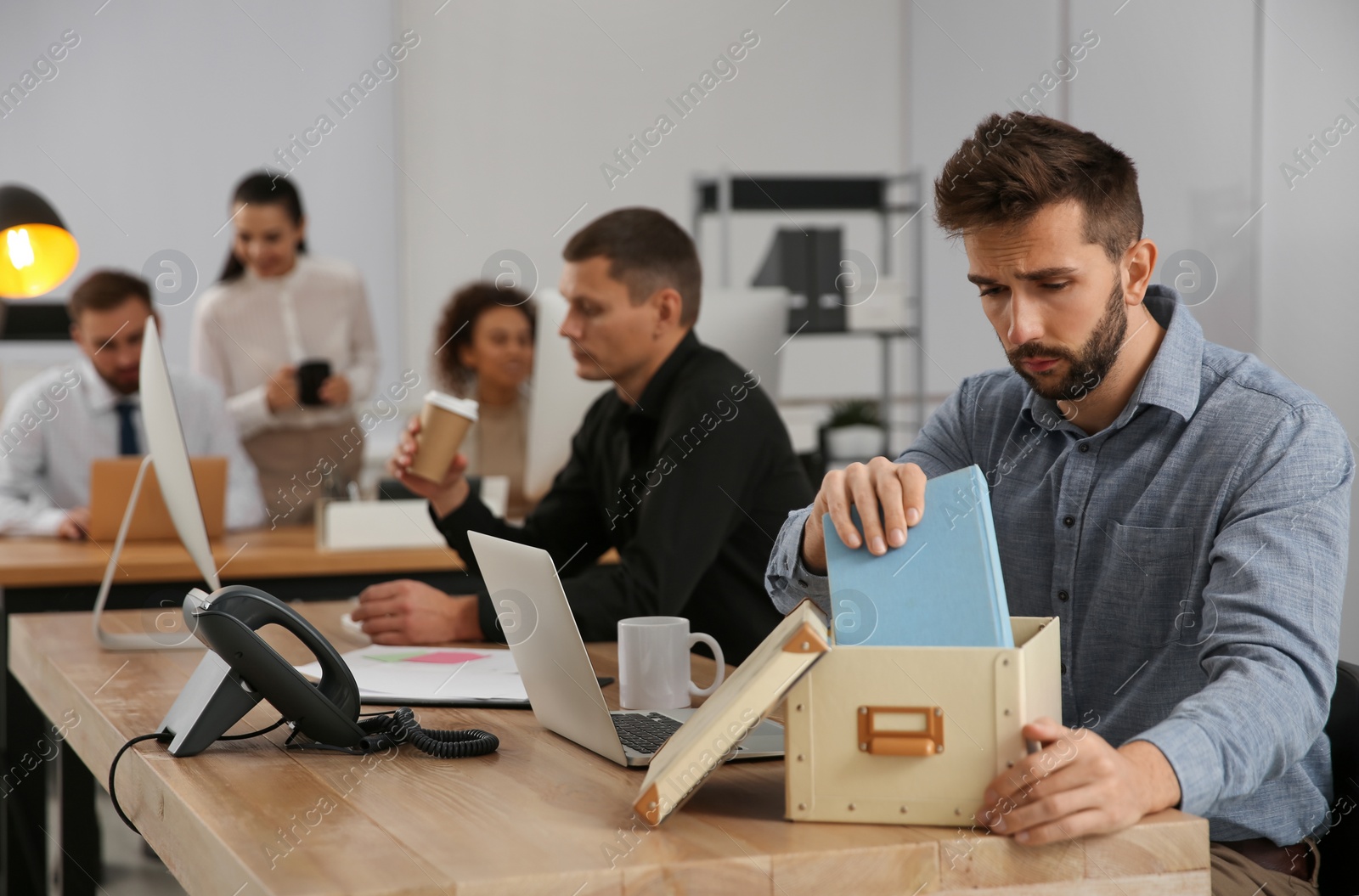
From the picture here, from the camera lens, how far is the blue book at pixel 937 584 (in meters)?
0.87

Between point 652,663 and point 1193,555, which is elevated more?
point 1193,555

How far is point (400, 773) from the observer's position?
1049 millimetres

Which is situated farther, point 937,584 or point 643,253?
point 643,253

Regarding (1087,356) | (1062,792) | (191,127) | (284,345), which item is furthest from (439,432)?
(191,127)

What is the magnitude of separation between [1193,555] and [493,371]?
7.77ft

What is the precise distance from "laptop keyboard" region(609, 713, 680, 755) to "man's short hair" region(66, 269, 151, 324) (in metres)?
2.17

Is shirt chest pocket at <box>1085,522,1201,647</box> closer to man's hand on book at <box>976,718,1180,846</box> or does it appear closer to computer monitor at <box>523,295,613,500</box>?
man's hand on book at <box>976,718,1180,846</box>

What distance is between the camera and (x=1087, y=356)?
49.5 inches

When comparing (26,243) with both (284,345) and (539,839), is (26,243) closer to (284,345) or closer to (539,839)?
(539,839)

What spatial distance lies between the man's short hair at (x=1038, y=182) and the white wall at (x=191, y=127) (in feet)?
13.1

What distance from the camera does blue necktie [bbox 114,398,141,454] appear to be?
3.05m

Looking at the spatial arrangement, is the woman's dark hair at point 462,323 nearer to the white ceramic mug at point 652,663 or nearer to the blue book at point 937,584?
the white ceramic mug at point 652,663

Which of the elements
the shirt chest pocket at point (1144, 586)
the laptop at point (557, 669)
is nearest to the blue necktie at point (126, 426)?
the laptop at point (557, 669)

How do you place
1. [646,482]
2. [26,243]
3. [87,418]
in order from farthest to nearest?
1. [87,418]
2. [646,482]
3. [26,243]
